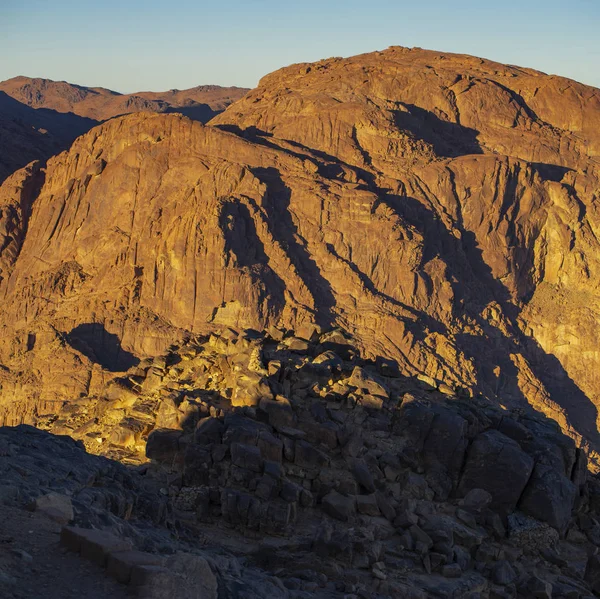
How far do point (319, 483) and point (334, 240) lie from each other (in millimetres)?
54144

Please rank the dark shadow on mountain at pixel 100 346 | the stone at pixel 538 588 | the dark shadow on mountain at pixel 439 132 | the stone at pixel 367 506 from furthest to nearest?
1. the dark shadow on mountain at pixel 439 132
2. the dark shadow on mountain at pixel 100 346
3. the stone at pixel 367 506
4. the stone at pixel 538 588

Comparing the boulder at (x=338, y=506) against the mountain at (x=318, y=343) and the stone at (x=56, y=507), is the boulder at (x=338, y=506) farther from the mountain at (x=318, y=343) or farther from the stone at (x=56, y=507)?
the stone at (x=56, y=507)

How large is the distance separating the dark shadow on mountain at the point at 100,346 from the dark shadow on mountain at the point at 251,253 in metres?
9.62

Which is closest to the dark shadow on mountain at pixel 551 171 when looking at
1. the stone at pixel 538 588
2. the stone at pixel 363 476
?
the stone at pixel 363 476

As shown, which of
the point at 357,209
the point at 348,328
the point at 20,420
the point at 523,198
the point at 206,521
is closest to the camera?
the point at 206,521

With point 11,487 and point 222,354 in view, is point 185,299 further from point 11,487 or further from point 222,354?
point 11,487


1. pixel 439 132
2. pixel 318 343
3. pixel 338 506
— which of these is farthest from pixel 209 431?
pixel 439 132

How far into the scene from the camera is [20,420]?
209 feet

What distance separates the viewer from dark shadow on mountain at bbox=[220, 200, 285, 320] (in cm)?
6962

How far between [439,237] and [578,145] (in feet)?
65.6

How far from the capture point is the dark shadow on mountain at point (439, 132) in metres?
86.1

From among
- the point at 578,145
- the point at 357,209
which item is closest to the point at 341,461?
the point at 357,209

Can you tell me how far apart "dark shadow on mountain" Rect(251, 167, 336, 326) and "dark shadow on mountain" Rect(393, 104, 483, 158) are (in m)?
14.0

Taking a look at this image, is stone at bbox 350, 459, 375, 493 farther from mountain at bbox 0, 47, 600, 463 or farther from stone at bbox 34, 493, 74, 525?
mountain at bbox 0, 47, 600, 463
